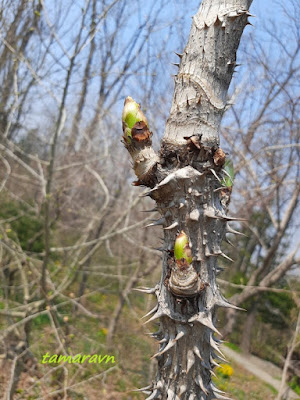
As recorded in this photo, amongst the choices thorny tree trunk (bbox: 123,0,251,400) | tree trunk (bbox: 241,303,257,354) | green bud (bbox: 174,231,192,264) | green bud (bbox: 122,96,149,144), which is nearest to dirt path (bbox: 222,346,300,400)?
tree trunk (bbox: 241,303,257,354)

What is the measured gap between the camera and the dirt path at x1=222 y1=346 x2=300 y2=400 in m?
9.51

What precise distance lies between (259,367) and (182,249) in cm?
1109

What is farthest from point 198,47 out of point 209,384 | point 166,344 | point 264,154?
point 264,154

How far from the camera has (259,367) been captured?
1051cm

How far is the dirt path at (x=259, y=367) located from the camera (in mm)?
9508

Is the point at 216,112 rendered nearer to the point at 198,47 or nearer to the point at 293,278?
the point at 198,47

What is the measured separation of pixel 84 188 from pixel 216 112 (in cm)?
656

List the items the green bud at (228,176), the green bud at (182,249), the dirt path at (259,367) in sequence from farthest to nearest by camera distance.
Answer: the dirt path at (259,367), the green bud at (228,176), the green bud at (182,249)

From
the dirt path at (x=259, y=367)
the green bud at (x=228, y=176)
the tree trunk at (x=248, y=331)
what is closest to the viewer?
the green bud at (x=228, y=176)

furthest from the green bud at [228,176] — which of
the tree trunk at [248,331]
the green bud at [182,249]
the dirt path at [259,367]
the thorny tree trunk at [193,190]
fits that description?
the tree trunk at [248,331]

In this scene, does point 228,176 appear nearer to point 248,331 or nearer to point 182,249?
point 182,249

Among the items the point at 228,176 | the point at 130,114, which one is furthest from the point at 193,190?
the point at 130,114

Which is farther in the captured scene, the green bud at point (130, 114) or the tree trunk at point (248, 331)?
the tree trunk at point (248, 331)

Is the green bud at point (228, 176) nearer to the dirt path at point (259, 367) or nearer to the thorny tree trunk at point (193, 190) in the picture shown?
the thorny tree trunk at point (193, 190)
